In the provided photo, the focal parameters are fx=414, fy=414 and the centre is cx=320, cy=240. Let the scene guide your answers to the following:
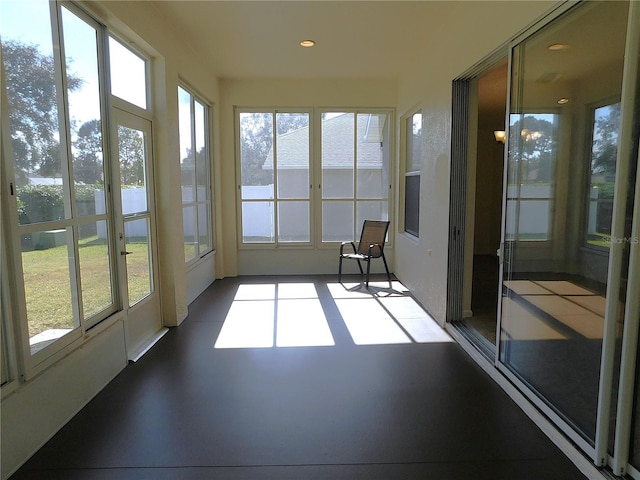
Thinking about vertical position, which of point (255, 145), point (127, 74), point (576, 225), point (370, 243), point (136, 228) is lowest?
point (370, 243)

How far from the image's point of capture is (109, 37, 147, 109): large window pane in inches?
125

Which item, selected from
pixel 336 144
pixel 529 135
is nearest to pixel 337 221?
pixel 336 144

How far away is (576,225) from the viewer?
7.07 ft

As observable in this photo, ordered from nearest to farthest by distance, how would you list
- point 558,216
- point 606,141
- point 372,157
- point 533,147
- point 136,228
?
point 606,141 < point 558,216 < point 533,147 < point 136,228 < point 372,157

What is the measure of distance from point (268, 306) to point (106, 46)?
297 cm

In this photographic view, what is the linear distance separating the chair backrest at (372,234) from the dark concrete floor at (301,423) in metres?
2.72

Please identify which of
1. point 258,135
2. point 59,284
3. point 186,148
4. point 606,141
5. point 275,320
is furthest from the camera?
point 258,135

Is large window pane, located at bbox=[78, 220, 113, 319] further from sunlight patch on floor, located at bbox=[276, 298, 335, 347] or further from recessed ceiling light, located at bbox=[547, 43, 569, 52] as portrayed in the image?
recessed ceiling light, located at bbox=[547, 43, 569, 52]

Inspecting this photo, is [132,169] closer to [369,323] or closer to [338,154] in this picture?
[369,323]

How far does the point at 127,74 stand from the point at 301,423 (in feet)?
9.87

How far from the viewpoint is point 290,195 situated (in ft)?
21.3

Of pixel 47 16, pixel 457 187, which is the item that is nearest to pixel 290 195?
pixel 457 187

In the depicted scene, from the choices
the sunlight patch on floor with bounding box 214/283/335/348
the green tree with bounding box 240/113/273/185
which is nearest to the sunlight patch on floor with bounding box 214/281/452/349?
the sunlight patch on floor with bounding box 214/283/335/348

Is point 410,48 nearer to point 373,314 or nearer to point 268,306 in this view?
point 373,314
